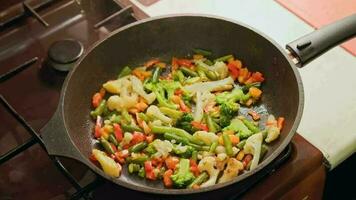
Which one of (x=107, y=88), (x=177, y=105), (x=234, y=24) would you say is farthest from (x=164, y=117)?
(x=234, y=24)

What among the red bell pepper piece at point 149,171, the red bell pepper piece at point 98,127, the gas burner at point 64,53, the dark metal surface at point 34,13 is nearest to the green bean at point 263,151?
the red bell pepper piece at point 149,171

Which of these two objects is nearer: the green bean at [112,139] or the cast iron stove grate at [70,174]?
the cast iron stove grate at [70,174]

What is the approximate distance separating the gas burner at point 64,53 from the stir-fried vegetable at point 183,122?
0.10 meters

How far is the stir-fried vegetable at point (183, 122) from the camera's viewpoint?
3.28 feet

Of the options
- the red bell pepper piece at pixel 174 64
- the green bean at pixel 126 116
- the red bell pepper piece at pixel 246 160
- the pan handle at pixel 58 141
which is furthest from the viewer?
the red bell pepper piece at pixel 174 64

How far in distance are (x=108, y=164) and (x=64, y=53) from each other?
13.5 inches

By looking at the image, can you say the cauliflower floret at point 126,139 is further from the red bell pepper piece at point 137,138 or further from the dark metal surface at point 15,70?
the dark metal surface at point 15,70

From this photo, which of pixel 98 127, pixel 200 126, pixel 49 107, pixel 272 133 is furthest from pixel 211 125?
pixel 49 107

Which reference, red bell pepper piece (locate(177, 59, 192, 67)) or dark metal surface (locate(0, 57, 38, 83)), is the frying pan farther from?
dark metal surface (locate(0, 57, 38, 83))

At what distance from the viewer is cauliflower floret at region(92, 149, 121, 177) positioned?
99 cm

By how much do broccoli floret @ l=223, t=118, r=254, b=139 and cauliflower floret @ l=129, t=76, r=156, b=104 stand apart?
180 millimetres

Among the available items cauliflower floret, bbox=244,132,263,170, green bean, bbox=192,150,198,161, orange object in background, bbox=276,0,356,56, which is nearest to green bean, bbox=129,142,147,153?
green bean, bbox=192,150,198,161

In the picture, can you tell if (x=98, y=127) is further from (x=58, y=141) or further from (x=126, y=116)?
(x=58, y=141)

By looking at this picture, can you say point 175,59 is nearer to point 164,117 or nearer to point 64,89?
point 164,117
